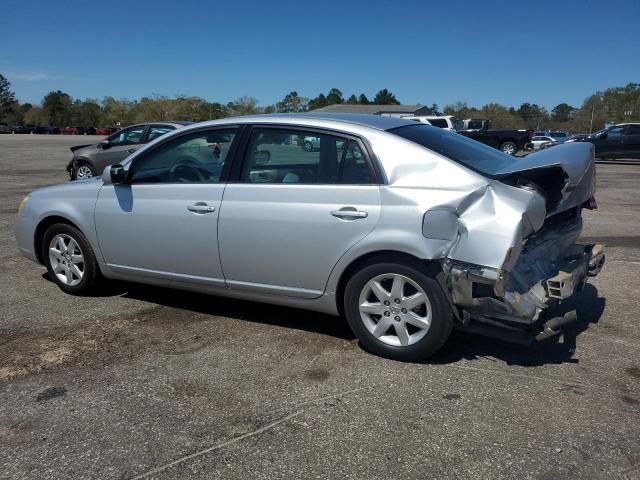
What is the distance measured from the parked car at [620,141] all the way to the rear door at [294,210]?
71.6ft

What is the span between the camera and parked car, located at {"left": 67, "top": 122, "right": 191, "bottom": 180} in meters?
13.5

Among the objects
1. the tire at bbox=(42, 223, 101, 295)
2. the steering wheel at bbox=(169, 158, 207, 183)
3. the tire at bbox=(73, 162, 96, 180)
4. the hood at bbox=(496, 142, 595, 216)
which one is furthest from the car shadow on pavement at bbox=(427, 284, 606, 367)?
the tire at bbox=(73, 162, 96, 180)

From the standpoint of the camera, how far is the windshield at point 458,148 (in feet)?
12.5

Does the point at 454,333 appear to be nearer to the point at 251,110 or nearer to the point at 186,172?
the point at 186,172

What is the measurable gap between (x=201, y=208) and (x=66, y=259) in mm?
1706

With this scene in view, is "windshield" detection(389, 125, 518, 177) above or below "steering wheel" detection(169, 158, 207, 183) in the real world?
above

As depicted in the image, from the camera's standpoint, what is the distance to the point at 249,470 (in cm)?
266

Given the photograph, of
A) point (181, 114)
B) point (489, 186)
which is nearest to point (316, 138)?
point (489, 186)

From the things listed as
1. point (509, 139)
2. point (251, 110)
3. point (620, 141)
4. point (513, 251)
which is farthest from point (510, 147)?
point (251, 110)

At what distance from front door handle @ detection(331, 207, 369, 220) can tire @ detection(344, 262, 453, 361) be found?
34 centimetres

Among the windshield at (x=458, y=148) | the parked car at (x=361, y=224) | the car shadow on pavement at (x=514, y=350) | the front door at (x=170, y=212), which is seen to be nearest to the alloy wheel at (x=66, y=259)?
the parked car at (x=361, y=224)

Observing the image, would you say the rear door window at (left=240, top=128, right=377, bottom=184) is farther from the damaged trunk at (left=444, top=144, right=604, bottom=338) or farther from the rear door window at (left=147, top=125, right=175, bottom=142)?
the rear door window at (left=147, top=125, right=175, bottom=142)

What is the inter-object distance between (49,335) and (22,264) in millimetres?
2436

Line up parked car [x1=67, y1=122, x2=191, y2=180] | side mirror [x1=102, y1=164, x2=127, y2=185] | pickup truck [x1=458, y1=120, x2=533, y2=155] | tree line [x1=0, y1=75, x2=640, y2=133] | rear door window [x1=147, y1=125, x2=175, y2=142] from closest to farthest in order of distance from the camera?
side mirror [x1=102, y1=164, x2=127, y2=185], rear door window [x1=147, y1=125, x2=175, y2=142], parked car [x1=67, y1=122, x2=191, y2=180], pickup truck [x1=458, y1=120, x2=533, y2=155], tree line [x1=0, y1=75, x2=640, y2=133]
